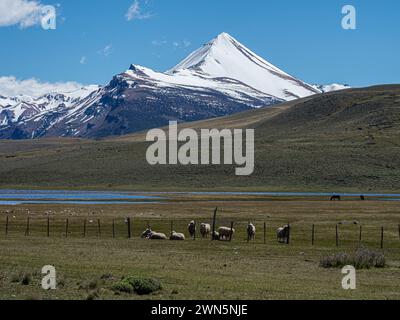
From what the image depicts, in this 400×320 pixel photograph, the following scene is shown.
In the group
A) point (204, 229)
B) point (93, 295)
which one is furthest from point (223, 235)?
point (93, 295)

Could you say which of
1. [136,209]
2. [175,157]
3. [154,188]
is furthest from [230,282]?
[175,157]

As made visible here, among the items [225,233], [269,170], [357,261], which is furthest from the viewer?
[269,170]

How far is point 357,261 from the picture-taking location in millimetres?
31922

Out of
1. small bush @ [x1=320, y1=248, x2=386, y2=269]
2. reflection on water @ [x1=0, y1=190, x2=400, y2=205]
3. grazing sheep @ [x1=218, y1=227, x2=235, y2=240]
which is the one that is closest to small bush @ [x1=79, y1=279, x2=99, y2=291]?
small bush @ [x1=320, y1=248, x2=386, y2=269]

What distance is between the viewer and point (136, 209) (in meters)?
77.4

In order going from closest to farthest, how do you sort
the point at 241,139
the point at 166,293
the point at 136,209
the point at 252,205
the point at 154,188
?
the point at 166,293 → the point at 136,209 → the point at 252,205 → the point at 154,188 → the point at 241,139

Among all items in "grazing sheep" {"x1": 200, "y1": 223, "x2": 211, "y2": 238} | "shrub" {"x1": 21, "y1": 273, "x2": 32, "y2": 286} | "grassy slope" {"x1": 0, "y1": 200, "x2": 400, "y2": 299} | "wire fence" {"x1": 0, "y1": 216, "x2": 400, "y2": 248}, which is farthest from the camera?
"grazing sheep" {"x1": 200, "y1": 223, "x2": 211, "y2": 238}

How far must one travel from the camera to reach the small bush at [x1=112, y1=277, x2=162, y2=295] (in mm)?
22406

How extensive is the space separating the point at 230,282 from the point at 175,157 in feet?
485

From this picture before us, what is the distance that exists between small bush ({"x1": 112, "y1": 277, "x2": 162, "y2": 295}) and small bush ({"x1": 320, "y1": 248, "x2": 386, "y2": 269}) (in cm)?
1121

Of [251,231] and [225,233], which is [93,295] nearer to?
[251,231]

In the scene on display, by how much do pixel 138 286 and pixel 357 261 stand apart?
13.0 m

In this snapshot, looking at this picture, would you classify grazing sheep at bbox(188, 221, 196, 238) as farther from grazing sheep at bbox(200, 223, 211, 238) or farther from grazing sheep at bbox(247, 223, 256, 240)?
grazing sheep at bbox(247, 223, 256, 240)
